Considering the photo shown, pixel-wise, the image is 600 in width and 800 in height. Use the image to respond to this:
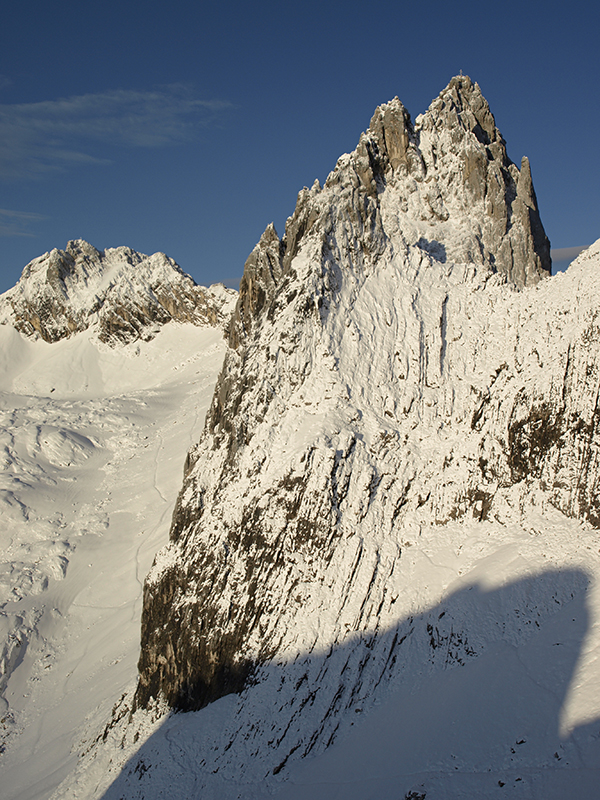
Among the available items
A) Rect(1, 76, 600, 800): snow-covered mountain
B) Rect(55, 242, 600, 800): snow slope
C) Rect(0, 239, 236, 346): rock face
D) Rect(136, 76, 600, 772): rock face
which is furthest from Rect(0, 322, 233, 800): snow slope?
Rect(0, 239, 236, 346): rock face

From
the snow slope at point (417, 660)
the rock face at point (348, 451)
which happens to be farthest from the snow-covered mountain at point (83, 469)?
the rock face at point (348, 451)

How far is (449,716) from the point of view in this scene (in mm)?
15383

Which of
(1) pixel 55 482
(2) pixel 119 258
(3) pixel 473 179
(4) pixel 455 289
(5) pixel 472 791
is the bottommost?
(5) pixel 472 791

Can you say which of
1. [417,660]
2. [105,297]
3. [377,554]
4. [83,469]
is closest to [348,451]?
[377,554]

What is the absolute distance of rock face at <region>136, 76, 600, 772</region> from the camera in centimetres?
1920

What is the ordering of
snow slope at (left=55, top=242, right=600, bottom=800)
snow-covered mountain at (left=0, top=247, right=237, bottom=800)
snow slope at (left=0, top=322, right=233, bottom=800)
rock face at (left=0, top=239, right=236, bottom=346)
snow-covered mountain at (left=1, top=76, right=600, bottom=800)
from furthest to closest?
rock face at (left=0, top=239, right=236, bottom=346) → snow-covered mountain at (left=0, top=247, right=237, bottom=800) → snow slope at (left=0, top=322, right=233, bottom=800) → snow-covered mountain at (left=1, top=76, right=600, bottom=800) → snow slope at (left=55, top=242, right=600, bottom=800)

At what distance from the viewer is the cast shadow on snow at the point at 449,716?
526 inches

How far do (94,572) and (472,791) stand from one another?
3020 centimetres

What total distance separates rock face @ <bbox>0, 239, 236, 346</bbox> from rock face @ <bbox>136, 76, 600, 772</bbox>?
53.3 metres

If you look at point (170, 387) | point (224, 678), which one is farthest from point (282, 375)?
point (170, 387)

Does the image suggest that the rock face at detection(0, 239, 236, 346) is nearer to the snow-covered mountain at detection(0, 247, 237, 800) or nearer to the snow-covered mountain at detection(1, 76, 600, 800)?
the snow-covered mountain at detection(0, 247, 237, 800)

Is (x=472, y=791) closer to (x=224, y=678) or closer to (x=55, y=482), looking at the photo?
(x=224, y=678)

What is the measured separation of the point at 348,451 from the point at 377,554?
4.14m

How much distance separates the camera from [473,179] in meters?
38.3
